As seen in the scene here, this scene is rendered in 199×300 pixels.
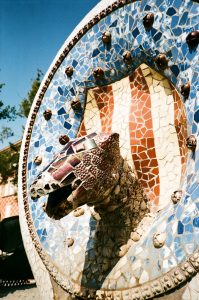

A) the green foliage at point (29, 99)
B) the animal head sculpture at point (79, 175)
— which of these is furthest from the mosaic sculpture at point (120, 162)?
the green foliage at point (29, 99)

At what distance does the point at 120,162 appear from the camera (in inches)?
85.6

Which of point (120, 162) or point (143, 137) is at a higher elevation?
point (143, 137)

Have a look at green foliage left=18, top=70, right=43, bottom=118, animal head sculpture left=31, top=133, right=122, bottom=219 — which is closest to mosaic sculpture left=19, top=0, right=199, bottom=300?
animal head sculpture left=31, top=133, right=122, bottom=219

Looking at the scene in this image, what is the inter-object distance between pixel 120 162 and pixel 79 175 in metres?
0.35

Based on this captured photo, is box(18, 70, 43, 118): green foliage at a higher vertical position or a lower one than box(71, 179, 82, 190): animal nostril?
higher

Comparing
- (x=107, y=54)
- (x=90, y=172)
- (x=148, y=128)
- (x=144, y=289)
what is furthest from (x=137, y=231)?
(x=107, y=54)

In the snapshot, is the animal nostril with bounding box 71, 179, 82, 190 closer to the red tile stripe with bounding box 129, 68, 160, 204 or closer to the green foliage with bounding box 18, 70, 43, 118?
the red tile stripe with bounding box 129, 68, 160, 204

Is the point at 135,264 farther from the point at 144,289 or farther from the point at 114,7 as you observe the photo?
the point at 114,7

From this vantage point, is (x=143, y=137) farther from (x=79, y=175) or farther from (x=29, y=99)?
(x=29, y=99)

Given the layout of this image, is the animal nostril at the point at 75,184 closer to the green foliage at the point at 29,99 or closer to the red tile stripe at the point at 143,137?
the red tile stripe at the point at 143,137

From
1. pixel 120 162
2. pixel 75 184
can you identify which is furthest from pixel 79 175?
pixel 120 162

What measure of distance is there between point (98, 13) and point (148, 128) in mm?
1011

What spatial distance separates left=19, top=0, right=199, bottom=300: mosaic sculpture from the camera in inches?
74.6

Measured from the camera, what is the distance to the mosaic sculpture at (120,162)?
1.89 meters
